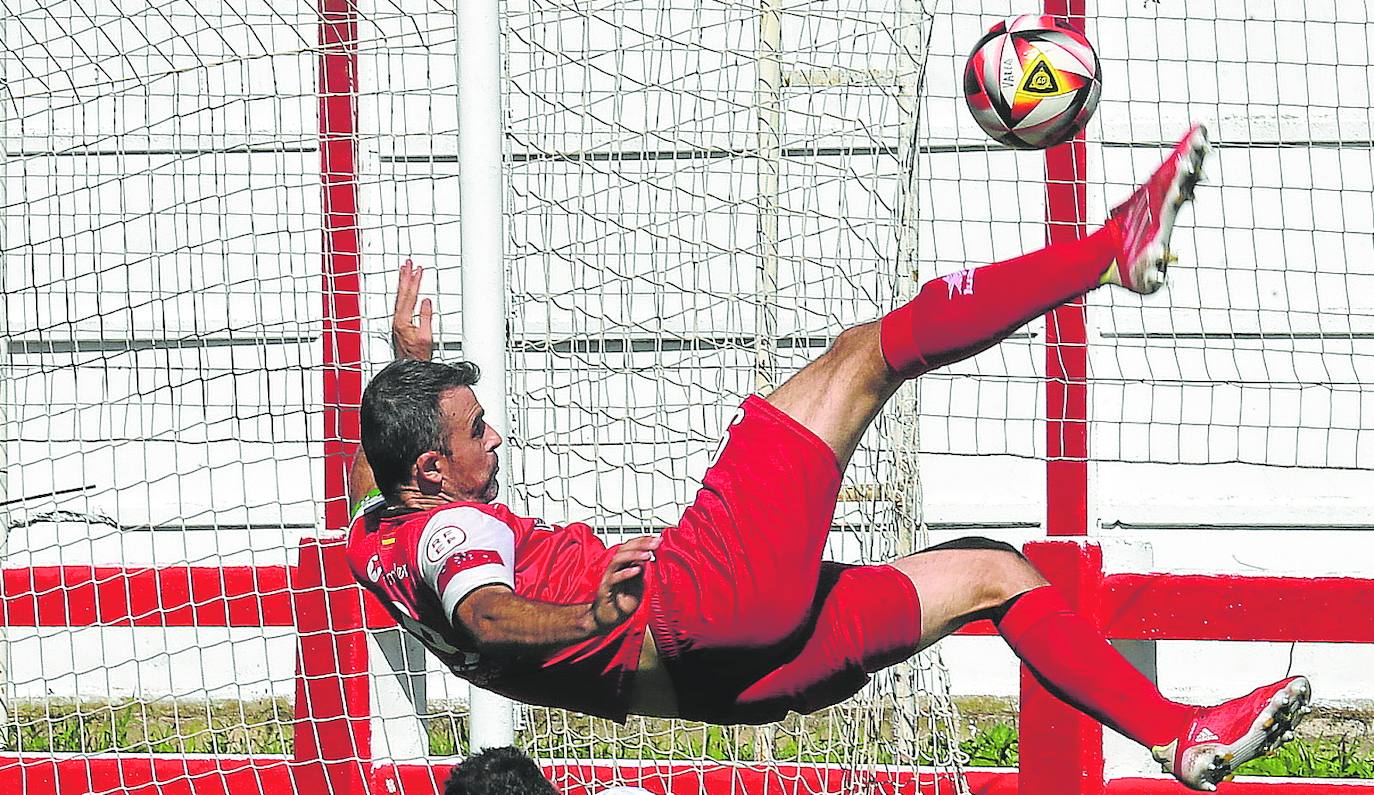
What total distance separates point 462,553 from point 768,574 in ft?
2.03

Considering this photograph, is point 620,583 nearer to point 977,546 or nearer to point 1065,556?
point 977,546

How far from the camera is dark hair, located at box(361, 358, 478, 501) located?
332 cm

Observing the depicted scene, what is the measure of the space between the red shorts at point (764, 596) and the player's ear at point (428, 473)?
505 mm

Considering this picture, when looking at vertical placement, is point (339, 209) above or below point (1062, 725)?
above

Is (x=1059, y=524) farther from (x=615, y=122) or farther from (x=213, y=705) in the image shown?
(x=213, y=705)

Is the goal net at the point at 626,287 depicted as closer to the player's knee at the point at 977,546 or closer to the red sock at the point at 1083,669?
the player's knee at the point at 977,546

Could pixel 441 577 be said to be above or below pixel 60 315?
below

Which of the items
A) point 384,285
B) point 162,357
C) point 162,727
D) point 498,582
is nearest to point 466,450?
point 498,582

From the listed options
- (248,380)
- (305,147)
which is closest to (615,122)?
(305,147)

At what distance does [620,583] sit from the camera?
2854 mm

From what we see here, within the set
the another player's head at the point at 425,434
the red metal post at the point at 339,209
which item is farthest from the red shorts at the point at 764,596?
the red metal post at the point at 339,209

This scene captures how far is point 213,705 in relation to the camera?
6.37m

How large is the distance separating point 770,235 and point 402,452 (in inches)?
76.1

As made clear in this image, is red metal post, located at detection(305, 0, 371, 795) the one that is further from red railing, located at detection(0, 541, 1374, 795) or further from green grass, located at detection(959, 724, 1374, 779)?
green grass, located at detection(959, 724, 1374, 779)
